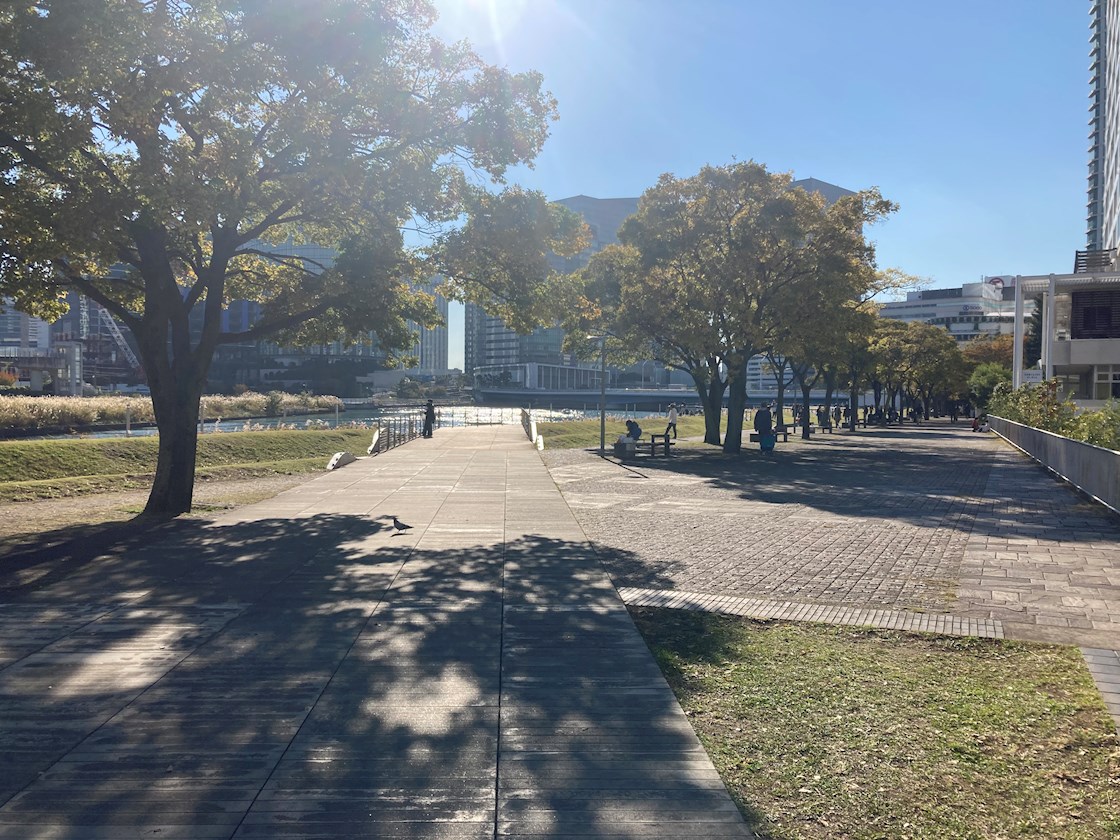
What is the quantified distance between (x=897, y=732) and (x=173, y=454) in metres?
11.5

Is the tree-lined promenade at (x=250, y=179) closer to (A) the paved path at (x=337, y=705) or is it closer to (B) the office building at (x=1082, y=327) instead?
(A) the paved path at (x=337, y=705)

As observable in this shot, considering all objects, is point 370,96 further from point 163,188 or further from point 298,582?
point 298,582

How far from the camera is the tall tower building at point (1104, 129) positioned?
71.8 meters

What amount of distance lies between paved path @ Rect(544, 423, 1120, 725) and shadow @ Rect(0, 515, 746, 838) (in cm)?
184

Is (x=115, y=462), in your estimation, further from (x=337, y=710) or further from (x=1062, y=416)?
(x=1062, y=416)

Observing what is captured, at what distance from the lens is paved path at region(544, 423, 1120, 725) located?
22.7 ft

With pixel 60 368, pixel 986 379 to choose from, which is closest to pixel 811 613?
pixel 986 379

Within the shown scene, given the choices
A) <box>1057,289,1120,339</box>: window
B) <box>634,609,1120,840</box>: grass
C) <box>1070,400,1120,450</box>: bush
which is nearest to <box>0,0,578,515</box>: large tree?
<box>634,609,1120,840</box>: grass

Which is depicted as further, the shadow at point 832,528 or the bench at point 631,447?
the bench at point 631,447

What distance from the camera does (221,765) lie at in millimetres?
3938

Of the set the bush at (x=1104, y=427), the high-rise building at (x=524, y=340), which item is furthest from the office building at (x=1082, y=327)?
the high-rise building at (x=524, y=340)

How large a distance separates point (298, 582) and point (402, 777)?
14.3 feet

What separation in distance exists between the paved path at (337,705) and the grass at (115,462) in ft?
35.4

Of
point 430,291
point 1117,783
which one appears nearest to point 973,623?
point 1117,783
